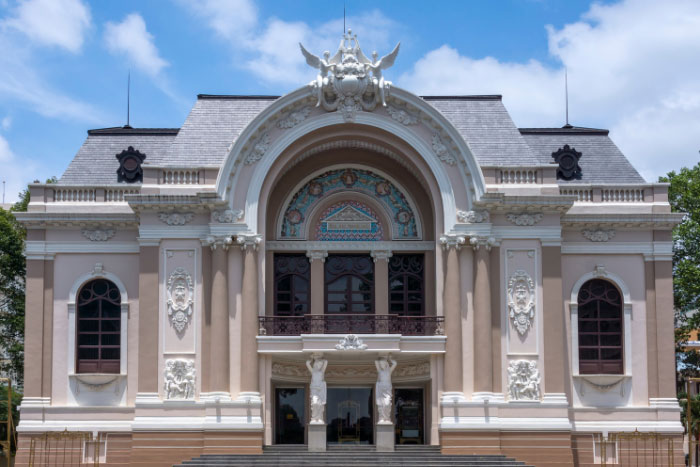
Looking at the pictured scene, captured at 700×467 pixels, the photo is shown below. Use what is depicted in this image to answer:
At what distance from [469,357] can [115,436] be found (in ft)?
40.3

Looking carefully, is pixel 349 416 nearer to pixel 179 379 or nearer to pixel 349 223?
pixel 179 379

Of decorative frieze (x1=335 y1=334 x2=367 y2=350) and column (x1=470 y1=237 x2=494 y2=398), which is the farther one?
decorative frieze (x1=335 y1=334 x2=367 y2=350)

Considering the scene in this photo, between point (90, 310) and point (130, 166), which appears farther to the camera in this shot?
point (130, 166)

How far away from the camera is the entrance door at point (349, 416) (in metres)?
38.5

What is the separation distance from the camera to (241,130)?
37719 mm

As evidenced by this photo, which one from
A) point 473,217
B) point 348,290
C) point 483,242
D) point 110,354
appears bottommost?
point 110,354

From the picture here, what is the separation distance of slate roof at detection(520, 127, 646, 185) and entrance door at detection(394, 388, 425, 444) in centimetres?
944

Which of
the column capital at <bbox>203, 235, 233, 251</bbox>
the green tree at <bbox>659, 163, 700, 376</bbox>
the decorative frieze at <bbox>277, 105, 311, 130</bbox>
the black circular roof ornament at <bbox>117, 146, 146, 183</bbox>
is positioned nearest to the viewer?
the column capital at <bbox>203, 235, 233, 251</bbox>

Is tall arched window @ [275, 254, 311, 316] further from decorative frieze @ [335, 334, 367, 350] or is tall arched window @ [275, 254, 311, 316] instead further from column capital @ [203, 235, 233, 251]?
column capital @ [203, 235, 233, 251]

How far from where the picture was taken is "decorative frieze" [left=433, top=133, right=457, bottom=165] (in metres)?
37.0

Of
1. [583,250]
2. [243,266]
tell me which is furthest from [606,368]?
[243,266]

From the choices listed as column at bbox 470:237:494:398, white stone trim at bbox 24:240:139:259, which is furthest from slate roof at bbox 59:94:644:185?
column at bbox 470:237:494:398

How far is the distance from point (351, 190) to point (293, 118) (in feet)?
12.4

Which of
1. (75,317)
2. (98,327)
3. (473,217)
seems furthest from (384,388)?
(75,317)
